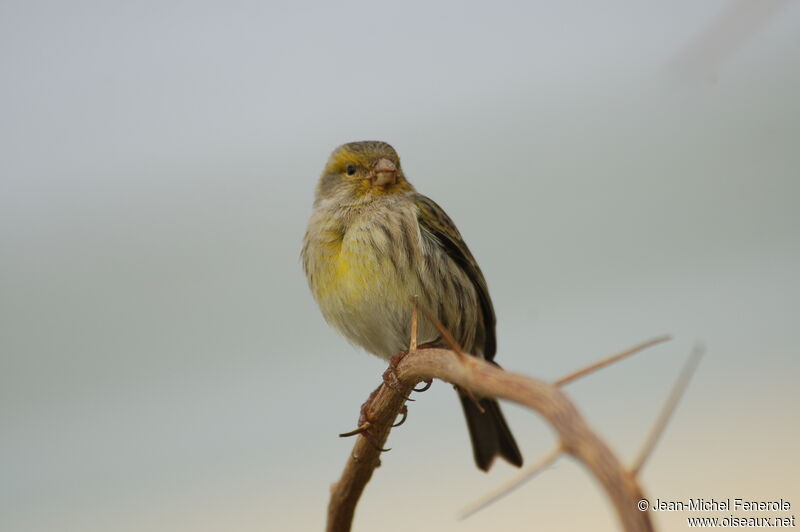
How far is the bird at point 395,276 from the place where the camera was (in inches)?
107

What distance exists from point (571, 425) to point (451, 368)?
468 millimetres

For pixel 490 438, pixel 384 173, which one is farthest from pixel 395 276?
pixel 490 438

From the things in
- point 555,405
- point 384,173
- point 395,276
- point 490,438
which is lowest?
point 490,438

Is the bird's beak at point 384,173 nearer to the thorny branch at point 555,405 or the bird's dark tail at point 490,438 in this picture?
the bird's dark tail at point 490,438

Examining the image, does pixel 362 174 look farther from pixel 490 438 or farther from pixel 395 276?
pixel 490 438

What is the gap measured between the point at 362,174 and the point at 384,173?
0.11 meters

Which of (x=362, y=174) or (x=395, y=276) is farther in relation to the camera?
(x=362, y=174)

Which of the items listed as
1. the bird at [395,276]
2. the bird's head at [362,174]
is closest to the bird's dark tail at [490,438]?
the bird at [395,276]

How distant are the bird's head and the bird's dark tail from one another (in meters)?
0.78

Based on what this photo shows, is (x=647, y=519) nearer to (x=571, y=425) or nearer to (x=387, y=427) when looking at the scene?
(x=571, y=425)

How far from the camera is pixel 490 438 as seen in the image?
9.20 feet

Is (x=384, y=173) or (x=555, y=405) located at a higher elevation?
(x=384, y=173)

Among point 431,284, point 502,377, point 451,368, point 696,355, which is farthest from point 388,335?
point 696,355

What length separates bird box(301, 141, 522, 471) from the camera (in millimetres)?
2713
